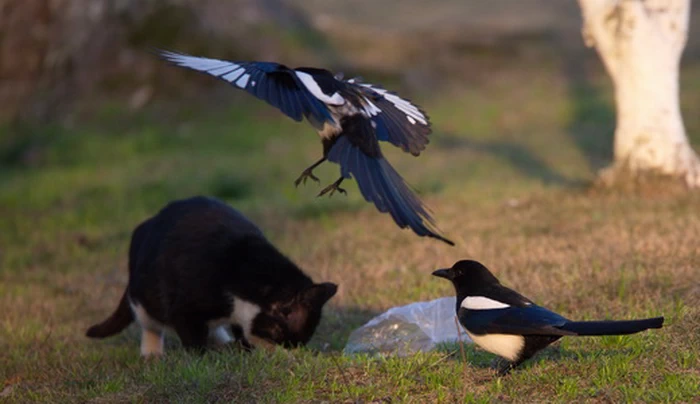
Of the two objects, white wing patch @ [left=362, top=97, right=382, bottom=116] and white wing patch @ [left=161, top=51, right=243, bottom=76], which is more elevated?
white wing patch @ [left=161, top=51, right=243, bottom=76]

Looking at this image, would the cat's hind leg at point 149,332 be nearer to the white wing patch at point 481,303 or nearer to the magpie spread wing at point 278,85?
the magpie spread wing at point 278,85

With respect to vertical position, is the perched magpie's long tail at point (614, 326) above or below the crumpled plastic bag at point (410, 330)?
above

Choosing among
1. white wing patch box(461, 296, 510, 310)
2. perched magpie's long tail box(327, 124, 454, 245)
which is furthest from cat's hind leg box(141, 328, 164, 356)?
white wing patch box(461, 296, 510, 310)

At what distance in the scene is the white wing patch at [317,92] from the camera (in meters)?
4.54

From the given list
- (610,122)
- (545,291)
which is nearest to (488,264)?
(545,291)

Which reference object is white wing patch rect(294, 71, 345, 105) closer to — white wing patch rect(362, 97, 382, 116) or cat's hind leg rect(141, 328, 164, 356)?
white wing patch rect(362, 97, 382, 116)

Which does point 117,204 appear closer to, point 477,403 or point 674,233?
point 674,233

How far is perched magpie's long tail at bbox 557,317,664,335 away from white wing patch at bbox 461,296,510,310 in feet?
1.09

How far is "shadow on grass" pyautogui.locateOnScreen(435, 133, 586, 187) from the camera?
35.1 feet

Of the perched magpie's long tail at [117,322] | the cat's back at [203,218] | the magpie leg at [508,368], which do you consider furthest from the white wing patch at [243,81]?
the perched magpie's long tail at [117,322]

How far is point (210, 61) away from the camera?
15.6 ft

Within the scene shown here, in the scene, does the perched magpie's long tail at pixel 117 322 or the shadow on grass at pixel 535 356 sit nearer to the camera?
the shadow on grass at pixel 535 356

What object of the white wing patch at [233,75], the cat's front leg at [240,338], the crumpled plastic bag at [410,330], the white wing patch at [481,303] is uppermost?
the white wing patch at [233,75]

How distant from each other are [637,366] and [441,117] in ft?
34.1
